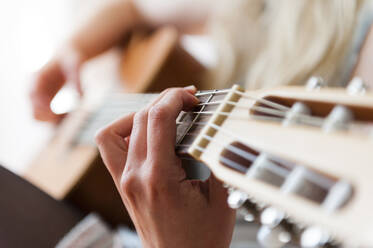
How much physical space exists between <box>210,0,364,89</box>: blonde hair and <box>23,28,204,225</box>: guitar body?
0.13m

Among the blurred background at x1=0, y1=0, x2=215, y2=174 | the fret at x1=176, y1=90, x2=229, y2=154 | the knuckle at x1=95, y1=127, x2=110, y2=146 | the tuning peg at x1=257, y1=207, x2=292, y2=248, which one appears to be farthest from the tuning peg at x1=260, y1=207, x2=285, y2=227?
the blurred background at x1=0, y1=0, x2=215, y2=174

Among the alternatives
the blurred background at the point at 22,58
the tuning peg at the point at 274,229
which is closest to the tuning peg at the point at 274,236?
the tuning peg at the point at 274,229

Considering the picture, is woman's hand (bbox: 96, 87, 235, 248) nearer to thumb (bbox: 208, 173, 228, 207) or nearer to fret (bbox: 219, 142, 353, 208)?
thumb (bbox: 208, 173, 228, 207)

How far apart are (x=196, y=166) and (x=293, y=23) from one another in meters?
0.43

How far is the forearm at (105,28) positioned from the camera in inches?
45.6

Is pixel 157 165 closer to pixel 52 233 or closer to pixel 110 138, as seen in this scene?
pixel 110 138

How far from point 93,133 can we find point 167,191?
55 centimetres

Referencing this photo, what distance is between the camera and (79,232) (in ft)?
2.72

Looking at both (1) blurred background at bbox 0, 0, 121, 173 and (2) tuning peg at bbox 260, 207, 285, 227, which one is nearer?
(2) tuning peg at bbox 260, 207, 285, 227

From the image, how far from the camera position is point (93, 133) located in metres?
0.93

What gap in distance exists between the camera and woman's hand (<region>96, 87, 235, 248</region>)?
0.42 m

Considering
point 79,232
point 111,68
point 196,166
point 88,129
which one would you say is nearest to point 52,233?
point 79,232

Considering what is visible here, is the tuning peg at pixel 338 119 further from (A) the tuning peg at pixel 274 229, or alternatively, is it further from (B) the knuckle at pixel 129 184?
(B) the knuckle at pixel 129 184

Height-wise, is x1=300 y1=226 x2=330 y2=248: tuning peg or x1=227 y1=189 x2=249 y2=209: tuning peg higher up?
x1=300 y1=226 x2=330 y2=248: tuning peg
